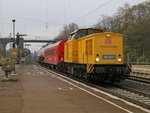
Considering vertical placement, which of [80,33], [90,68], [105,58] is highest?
[80,33]

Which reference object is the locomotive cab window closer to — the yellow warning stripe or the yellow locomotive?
the yellow locomotive

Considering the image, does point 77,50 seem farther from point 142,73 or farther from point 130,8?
point 130,8

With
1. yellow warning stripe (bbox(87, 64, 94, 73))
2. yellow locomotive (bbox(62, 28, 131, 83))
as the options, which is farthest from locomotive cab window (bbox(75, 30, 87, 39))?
yellow warning stripe (bbox(87, 64, 94, 73))

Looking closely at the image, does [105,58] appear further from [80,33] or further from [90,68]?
[80,33]

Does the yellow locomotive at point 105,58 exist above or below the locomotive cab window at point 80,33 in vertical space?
below

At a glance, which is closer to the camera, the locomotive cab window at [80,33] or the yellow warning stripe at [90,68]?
the yellow warning stripe at [90,68]

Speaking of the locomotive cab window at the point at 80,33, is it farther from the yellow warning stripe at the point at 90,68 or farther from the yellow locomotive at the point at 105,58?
the yellow warning stripe at the point at 90,68

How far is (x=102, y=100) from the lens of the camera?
54.8 ft

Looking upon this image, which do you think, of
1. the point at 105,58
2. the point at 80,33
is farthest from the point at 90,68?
the point at 80,33

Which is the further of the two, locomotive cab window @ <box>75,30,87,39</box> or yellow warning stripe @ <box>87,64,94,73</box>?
locomotive cab window @ <box>75,30,87,39</box>

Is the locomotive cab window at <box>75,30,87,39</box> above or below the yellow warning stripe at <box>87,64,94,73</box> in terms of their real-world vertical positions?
above

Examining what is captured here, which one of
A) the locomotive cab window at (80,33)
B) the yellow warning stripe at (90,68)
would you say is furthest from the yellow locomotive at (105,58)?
the locomotive cab window at (80,33)

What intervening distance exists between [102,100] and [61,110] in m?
3.52

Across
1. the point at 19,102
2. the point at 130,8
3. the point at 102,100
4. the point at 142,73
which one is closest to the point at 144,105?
the point at 102,100
